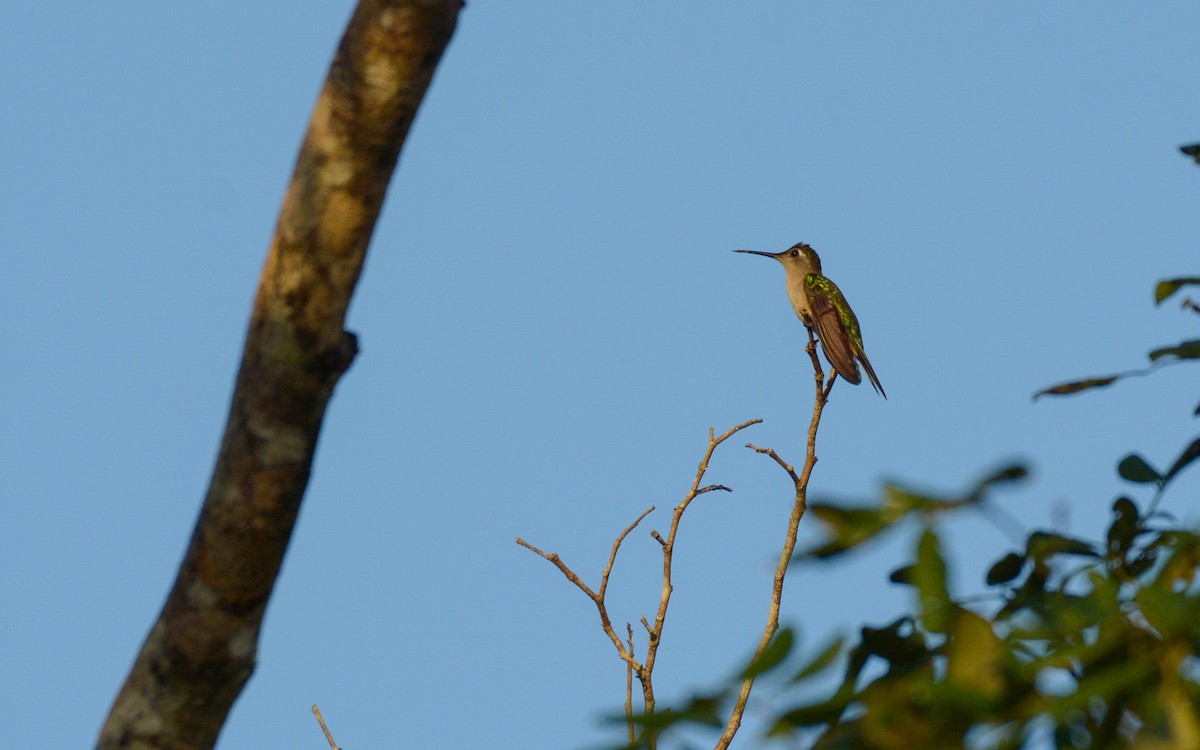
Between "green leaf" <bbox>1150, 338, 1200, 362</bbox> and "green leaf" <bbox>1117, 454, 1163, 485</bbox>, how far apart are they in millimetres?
310

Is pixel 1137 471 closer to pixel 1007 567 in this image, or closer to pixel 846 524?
pixel 1007 567

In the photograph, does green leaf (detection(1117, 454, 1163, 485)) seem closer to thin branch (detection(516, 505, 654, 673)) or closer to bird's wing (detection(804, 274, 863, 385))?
thin branch (detection(516, 505, 654, 673))

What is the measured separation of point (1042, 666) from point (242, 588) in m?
1.47

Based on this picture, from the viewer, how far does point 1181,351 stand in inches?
87.5

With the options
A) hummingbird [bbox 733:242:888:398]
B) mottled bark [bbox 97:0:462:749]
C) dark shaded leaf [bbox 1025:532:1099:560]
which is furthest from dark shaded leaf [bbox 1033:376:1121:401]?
hummingbird [bbox 733:242:888:398]

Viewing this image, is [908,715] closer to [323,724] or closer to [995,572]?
[995,572]

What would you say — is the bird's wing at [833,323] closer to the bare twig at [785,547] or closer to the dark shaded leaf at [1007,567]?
the bare twig at [785,547]

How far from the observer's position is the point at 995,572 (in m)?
2.24

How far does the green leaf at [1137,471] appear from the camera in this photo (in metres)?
2.45

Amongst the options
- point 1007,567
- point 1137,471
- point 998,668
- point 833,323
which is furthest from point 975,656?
point 833,323

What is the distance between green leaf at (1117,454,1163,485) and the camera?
2.45 m

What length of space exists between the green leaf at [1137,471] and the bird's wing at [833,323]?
25.7 feet

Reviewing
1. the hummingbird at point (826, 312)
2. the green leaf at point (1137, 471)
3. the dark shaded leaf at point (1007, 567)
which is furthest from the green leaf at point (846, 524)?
the hummingbird at point (826, 312)

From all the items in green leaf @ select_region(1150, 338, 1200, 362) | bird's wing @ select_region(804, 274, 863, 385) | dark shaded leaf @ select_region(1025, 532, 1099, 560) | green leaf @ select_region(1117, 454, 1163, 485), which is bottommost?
dark shaded leaf @ select_region(1025, 532, 1099, 560)
